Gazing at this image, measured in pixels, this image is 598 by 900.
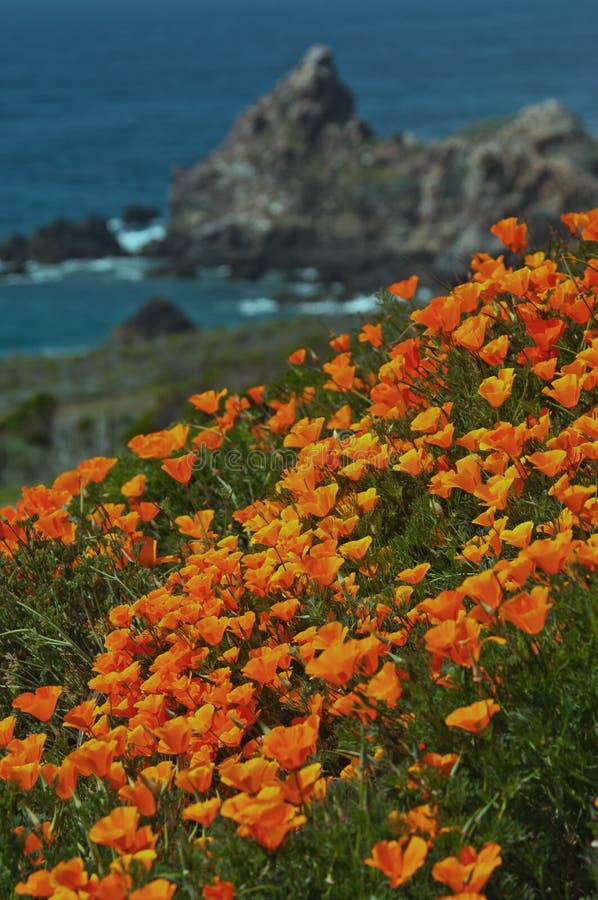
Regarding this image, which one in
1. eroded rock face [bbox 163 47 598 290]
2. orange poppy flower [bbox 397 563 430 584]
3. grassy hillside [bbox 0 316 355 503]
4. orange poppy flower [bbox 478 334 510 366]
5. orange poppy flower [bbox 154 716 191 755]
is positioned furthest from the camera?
eroded rock face [bbox 163 47 598 290]

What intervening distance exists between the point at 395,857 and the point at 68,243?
64.3 m

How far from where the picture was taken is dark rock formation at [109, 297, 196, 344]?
49.5 meters

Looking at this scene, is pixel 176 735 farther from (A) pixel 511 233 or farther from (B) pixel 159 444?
(A) pixel 511 233

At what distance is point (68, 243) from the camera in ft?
207

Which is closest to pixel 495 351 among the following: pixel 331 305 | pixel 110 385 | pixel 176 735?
Result: pixel 176 735

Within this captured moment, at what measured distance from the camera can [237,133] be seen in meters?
73.6

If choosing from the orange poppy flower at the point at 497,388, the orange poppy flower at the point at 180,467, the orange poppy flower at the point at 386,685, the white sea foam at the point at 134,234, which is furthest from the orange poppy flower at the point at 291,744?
the white sea foam at the point at 134,234

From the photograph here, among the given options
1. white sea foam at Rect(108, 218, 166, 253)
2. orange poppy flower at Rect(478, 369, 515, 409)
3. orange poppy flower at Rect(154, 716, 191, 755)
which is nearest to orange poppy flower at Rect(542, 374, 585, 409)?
orange poppy flower at Rect(478, 369, 515, 409)

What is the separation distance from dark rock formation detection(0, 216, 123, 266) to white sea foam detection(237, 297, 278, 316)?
40.5 feet

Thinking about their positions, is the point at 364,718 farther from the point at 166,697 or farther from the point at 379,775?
the point at 166,697

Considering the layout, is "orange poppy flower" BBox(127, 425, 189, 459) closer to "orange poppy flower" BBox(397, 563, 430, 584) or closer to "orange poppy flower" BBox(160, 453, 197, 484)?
"orange poppy flower" BBox(160, 453, 197, 484)

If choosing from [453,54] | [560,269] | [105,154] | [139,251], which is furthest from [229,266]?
[453,54]

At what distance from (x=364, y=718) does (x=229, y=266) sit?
190ft

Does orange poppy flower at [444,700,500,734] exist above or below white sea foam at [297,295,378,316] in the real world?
above
